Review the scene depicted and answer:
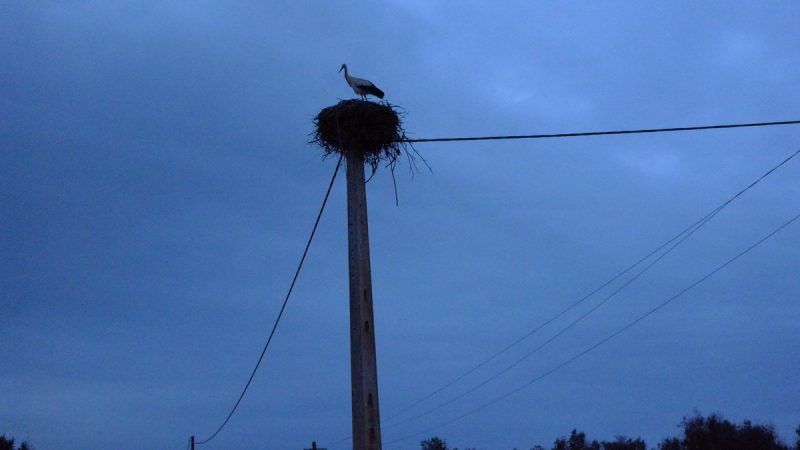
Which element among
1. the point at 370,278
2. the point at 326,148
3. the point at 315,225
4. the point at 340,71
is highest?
the point at 340,71

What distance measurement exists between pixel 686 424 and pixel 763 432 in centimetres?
301

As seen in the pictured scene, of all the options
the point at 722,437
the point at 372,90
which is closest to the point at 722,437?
the point at 722,437

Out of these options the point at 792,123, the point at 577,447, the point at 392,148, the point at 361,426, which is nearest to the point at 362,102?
the point at 392,148

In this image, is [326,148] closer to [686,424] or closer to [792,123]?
[792,123]

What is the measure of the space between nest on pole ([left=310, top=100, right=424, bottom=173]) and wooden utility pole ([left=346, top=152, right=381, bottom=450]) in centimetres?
54

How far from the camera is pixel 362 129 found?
27.5 feet

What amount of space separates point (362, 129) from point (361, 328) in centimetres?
230

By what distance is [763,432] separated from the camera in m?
32.3

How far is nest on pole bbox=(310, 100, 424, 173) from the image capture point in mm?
8359

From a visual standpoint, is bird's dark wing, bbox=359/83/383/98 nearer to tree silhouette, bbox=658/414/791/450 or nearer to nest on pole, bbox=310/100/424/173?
nest on pole, bbox=310/100/424/173

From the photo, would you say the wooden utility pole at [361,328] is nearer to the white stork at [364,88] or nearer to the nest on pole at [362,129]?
the nest on pole at [362,129]

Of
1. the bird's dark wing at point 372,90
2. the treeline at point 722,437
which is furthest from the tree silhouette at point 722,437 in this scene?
the bird's dark wing at point 372,90

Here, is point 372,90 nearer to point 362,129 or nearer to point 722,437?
point 362,129

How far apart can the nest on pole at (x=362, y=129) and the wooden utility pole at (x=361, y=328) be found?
0.54 metres
